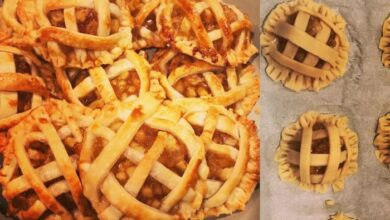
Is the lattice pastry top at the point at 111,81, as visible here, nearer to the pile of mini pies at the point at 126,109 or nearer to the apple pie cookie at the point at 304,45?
the pile of mini pies at the point at 126,109

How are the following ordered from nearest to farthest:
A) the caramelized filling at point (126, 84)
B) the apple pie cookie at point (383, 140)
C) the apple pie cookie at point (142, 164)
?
the apple pie cookie at point (142, 164) → the caramelized filling at point (126, 84) → the apple pie cookie at point (383, 140)

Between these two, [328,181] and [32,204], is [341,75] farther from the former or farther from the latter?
[32,204]

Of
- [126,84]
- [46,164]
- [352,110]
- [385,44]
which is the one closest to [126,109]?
[126,84]

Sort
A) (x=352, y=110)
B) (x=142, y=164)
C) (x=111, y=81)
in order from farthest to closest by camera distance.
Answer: (x=352, y=110), (x=111, y=81), (x=142, y=164)

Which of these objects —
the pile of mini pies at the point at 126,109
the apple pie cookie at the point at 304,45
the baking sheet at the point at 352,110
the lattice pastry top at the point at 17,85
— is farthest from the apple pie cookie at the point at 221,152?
the lattice pastry top at the point at 17,85

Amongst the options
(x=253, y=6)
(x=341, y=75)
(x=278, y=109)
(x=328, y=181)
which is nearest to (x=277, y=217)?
(x=328, y=181)

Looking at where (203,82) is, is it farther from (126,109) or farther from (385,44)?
(385,44)

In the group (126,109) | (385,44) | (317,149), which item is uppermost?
(385,44)
